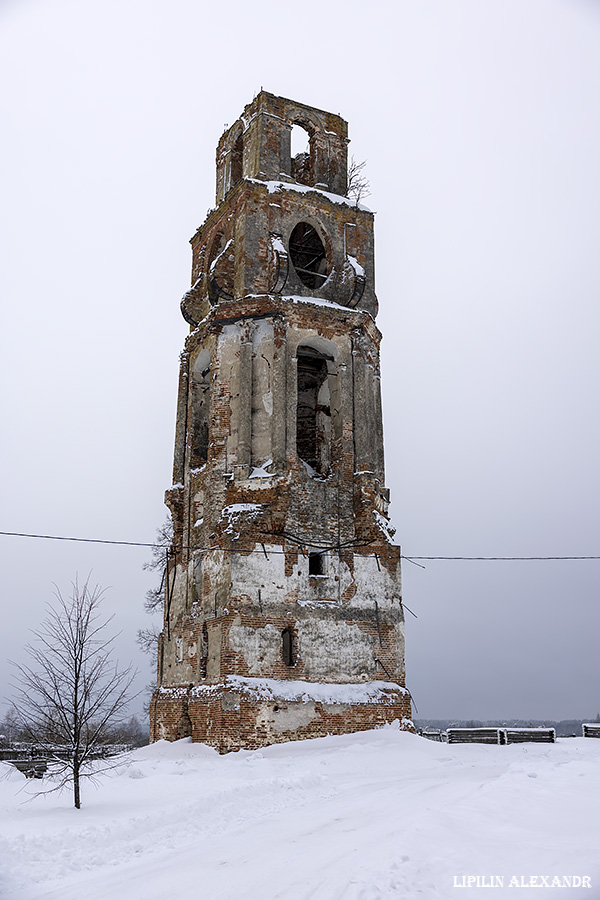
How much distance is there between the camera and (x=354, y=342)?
66.0 ft

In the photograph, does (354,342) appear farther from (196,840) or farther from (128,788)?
(196,840)

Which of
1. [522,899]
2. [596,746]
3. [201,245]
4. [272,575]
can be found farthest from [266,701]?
[201,245]

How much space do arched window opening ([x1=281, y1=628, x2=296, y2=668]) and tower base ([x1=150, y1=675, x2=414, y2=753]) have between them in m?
0.44

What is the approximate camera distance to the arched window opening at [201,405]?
814 inches

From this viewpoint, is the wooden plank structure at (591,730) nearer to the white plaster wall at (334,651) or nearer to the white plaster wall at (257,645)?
the white plaster wall at (334,651)

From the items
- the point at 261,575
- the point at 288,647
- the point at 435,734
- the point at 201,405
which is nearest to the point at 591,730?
the point at 435,734

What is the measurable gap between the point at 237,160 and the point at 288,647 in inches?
565

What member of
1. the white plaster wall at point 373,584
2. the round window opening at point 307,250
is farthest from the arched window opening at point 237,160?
the white plaster wall at point 373,584

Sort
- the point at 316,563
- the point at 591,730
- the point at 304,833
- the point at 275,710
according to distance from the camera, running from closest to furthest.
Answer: the point at 304,833, the point at 275,710, the point at 316,563, the point at 591,730

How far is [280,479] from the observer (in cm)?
1803

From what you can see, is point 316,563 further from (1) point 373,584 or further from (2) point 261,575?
(2) point 261,575

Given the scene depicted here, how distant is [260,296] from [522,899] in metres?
15.5

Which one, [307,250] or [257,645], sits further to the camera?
[307,250]

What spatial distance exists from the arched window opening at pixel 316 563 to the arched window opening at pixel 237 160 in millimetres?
11509
